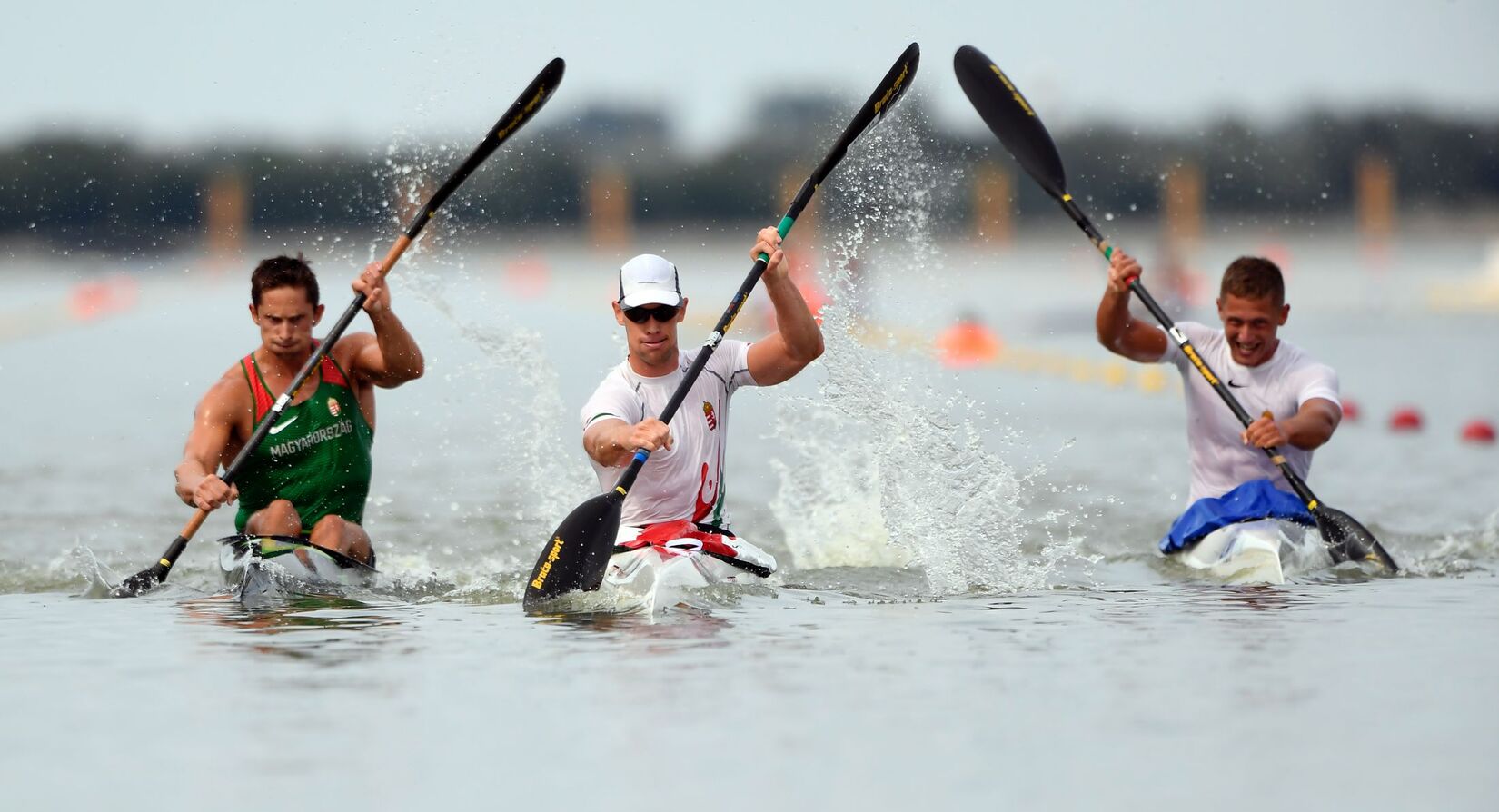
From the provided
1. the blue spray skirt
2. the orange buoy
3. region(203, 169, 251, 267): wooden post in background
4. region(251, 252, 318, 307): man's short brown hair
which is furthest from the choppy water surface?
region(203, 169, 251, 267): wooden post in background

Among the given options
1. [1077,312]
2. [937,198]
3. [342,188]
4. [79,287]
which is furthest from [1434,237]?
[937,198]

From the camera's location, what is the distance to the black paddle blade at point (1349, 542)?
8.15m

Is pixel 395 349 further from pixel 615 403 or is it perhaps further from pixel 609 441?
pixel 609 441

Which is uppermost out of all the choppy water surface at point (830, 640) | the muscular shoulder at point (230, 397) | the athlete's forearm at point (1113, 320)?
the athlete's forearm at point (1113, 320)

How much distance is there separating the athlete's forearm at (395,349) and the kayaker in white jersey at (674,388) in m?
0.91

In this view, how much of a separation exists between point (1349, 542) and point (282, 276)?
463 centimetres

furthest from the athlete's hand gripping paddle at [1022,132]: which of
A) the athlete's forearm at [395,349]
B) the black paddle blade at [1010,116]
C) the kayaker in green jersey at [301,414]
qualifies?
the kayaker in green jersey at [301,414]

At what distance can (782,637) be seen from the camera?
21.5 feet

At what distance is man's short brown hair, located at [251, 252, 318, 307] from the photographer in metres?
7.78

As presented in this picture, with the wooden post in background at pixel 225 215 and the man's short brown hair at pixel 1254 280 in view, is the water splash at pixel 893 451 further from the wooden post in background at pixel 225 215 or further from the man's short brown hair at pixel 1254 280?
the wooden post in background at pixel 225 215

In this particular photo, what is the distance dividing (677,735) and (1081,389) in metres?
17.3

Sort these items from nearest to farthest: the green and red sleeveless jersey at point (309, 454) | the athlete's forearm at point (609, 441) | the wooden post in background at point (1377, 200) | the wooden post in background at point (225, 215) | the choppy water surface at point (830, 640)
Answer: the choppy water surface at point (830, 640)
the athlete's forearm at point (609, 441)
the green and red sleeveless jersey at point (309, 454)
the wooden post in background at point (1377, 200)
the wooden post in background at point (225, 215)

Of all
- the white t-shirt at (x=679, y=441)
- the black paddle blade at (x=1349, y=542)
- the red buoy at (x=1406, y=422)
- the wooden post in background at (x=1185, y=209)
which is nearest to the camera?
the white t-shirt at (x=679, y=441)

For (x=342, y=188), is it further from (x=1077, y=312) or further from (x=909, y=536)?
(x=909, y=536)
